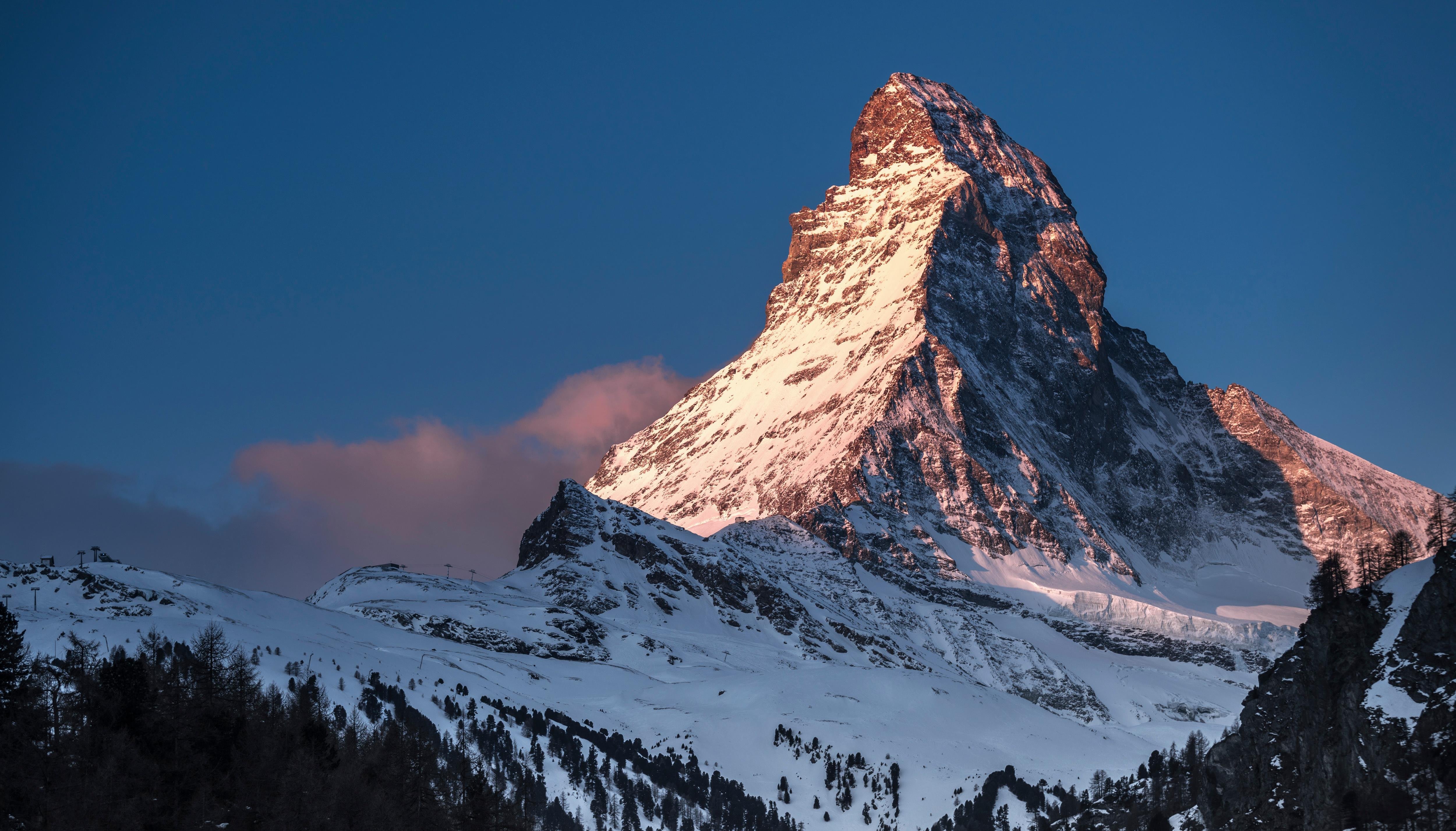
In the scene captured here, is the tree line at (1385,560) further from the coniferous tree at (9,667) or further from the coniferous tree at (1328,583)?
the coniferous tree at (9,667)

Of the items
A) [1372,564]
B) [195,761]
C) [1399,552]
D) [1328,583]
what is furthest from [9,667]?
[1372,564]

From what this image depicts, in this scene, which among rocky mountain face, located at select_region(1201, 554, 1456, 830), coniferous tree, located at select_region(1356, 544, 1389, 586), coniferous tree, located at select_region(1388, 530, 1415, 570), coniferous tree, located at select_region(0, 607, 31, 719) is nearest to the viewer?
rocky mountain face, located at select_region(1201, 554, 1456, 830)

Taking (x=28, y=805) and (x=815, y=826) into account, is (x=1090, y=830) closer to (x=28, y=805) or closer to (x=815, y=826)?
(x=815, y=826)

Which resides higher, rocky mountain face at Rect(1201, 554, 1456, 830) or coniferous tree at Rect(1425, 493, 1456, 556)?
coniferous tree at Rect(1425, 493, 1456, 556)

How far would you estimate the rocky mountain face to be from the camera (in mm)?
96312

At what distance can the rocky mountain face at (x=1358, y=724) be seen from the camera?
96312mm

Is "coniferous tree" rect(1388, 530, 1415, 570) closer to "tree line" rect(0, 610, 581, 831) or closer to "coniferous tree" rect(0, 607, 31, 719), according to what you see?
"tree line" rect(0, 610, 581, 831)

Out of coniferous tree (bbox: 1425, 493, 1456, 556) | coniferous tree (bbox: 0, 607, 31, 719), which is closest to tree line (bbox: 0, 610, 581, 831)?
coniferous tree (bbox: 0, 607, 31, 719)

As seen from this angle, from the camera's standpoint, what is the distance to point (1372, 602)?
111688mm

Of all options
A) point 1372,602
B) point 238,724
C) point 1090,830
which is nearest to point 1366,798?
point 1372,602

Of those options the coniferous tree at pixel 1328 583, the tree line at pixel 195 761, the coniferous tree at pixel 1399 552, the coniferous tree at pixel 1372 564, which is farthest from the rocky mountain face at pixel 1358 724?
the tree line at pixel 195 761

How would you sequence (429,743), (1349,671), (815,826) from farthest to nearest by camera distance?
(815,826), (429,743), (1349,671)

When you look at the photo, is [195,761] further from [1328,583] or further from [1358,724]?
[1328,583]

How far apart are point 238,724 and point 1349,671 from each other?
3426 inches
